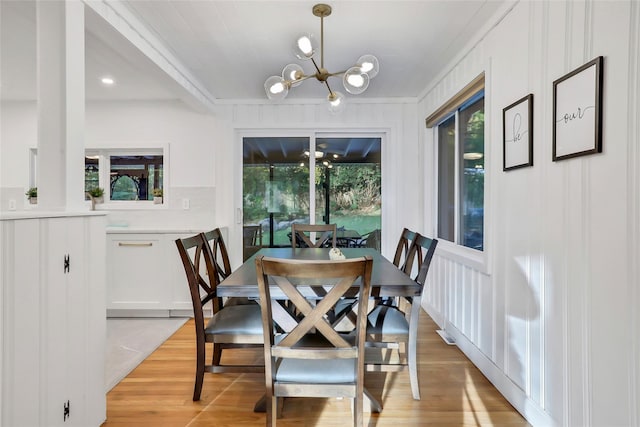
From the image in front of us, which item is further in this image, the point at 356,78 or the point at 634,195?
the point at 356,78

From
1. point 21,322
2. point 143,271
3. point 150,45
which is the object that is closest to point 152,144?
point 143,271

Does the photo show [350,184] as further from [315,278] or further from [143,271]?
[315,278]

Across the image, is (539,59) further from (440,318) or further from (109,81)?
(109,81)

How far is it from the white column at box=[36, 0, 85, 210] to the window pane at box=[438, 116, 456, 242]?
298 cm

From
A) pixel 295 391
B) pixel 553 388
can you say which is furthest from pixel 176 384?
pixel 553 388

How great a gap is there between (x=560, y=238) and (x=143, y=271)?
11.6 ft

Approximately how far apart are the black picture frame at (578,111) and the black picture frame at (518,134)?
20 cm

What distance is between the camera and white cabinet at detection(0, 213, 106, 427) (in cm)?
122

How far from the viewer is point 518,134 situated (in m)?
1.89

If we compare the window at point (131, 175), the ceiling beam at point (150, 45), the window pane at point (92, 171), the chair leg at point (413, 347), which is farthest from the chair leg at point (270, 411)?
the window pane at point (92, 171)

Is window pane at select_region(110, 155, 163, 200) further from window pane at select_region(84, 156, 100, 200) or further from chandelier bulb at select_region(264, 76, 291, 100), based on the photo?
chandelier bulb at select_region(264, 76, 291, 100)

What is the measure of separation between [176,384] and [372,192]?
Result: 2916 mm

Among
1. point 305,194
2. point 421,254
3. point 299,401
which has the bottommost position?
point 299,401

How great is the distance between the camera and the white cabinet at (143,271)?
3.35m
